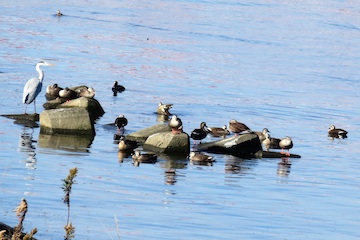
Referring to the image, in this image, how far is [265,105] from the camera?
3984 cm

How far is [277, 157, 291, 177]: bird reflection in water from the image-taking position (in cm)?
2508

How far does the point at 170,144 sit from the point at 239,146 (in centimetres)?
214

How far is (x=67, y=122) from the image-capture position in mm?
27500

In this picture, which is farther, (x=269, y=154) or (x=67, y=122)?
(x=67, y=122)

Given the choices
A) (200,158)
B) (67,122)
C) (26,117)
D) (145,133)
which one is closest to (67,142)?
(67,122)

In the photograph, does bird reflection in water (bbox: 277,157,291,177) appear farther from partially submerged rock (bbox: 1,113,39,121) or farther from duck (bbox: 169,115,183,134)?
partially submerged rock (bbox: 1,113,39,121)

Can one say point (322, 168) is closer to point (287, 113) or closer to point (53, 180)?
point (53, 180)

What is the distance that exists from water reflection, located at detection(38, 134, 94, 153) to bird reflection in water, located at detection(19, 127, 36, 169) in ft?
0.96

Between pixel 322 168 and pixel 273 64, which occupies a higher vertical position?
pixel 273 64

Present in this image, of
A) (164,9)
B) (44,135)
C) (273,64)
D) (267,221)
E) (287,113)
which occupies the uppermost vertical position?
(164,9)

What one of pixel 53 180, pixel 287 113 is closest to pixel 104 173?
pixel 53 180

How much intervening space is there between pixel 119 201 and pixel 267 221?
118 inches

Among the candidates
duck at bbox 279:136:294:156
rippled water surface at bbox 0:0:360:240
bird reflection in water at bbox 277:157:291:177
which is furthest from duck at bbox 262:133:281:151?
bird reflection in water at bbox 277:157:291:177

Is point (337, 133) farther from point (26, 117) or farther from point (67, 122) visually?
point (26, 117)
